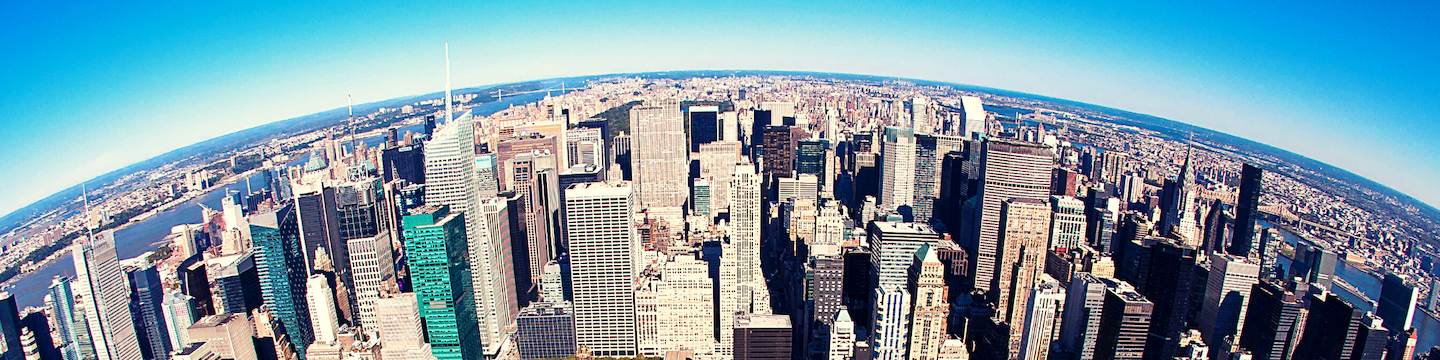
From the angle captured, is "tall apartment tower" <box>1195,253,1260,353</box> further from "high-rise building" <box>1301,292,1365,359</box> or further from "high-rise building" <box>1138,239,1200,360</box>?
"high-rise building" <box>1301,292,1365,359</box>

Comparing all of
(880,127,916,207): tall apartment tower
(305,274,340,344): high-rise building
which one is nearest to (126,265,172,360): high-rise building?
(305,274,340,344): high-rise building

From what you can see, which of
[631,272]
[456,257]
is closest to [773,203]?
[631,272]

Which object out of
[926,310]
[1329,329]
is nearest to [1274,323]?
[1329,329]

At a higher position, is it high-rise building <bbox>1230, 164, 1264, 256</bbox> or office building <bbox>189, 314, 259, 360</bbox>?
high-rise building <bbox>1230, 164, 1264, 256</bbox>

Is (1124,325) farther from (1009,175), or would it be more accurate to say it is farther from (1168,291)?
(1009,175)

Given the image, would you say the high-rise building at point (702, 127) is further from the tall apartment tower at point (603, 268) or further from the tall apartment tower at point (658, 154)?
the tall apartment tower at point (603, 268)

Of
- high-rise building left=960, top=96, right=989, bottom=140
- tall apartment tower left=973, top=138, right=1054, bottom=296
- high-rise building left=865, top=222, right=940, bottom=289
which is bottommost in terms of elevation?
high-rise building left=865, top=222, right=940, bottom=289
